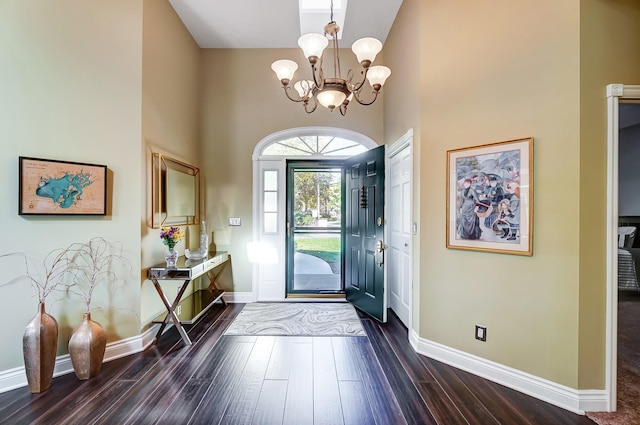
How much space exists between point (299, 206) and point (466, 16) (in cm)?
304

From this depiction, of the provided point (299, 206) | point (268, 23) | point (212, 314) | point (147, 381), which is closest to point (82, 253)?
point (147, 381)

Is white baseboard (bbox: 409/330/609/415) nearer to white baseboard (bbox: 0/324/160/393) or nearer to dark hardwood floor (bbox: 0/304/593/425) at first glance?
dark hardwood floor (bbox: 0/304/593/425)

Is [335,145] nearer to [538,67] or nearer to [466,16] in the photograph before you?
[466,16]

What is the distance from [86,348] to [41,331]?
0.32m

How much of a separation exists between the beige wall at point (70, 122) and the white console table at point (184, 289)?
218 mm

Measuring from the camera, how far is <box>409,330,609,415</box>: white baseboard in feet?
6.17

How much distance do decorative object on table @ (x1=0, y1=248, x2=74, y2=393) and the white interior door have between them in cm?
310

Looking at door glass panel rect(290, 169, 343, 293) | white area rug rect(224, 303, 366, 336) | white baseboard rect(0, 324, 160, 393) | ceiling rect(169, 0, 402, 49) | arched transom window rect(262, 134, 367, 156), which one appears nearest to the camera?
white baseboard rect(0, 324, 160, 393)

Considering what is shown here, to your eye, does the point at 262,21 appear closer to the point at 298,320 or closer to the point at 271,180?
the point at 271,180

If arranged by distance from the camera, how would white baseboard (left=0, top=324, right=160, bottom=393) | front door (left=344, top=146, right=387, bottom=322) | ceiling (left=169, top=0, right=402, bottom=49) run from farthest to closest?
front door (left=344, top=146, right=387, bottom=322) < ceiling (left=169, top=0, right=402, bottom=49) < white baseboard (left=0, top=324, right=160, bottom=393)

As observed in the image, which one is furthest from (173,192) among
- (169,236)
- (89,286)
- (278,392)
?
(278,392)

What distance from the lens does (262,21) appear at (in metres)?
3.49

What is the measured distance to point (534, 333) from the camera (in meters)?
2.04

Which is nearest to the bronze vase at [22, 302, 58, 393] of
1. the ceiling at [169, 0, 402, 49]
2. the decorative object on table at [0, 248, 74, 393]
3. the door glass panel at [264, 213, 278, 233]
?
the decorative object on table at [0, 248, 74, 393]
